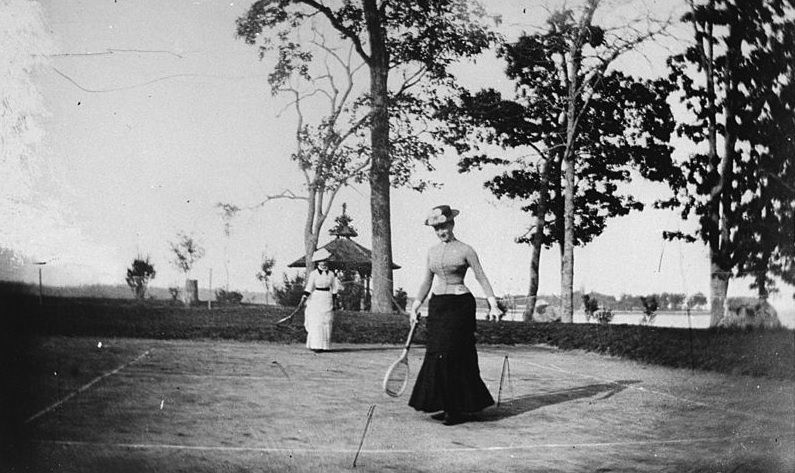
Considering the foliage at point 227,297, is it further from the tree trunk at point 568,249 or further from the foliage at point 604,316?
the foliage at point 604,316

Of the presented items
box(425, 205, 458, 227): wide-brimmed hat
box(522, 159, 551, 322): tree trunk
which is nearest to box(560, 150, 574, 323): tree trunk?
box(522, 159, 551, 322): tree trunk

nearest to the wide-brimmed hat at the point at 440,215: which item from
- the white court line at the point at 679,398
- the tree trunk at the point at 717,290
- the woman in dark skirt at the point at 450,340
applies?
the woman in dark skirt at the point at 450,340

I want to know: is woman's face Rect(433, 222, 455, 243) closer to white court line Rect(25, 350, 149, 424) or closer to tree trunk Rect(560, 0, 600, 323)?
tree trunk Rect(560, 0, 600, 323)

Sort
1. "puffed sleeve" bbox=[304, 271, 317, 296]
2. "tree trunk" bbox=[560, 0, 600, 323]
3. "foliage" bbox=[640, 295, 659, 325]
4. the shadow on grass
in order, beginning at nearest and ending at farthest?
"puffed sleeve" bbox=[304, 271, 317, 296]
"tree trunk" bbox=[560, 0, 600, 323]
"foliage" bbox=[640, 295, 659, 325]
the shadow on grass

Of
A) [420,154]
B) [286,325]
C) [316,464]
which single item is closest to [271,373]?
[286,325]

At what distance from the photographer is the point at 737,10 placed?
175 inches

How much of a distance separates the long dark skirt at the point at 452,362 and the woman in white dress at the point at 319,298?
2.55 ft

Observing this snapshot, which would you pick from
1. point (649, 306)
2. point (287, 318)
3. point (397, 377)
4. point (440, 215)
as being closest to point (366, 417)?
point (397, 377)

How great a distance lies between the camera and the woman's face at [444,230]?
13.6 ft

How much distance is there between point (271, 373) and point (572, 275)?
2357 millimetres

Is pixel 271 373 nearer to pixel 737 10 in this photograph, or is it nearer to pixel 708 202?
pixel 708 202

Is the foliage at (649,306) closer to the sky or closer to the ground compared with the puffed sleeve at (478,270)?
closer to the ground

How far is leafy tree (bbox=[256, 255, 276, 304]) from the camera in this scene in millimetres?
3578

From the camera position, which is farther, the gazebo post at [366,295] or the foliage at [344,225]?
the gazebo post at [366,295]
